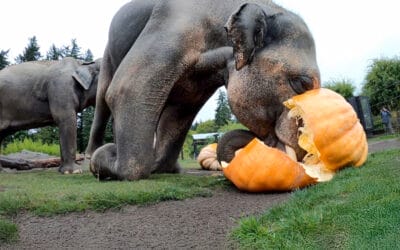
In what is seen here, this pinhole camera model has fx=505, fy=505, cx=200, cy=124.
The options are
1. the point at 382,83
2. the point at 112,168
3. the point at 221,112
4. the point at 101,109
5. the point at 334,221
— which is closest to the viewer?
the point at 334,221

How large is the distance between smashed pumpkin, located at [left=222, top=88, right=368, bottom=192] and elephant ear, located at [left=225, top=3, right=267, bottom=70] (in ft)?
1.56

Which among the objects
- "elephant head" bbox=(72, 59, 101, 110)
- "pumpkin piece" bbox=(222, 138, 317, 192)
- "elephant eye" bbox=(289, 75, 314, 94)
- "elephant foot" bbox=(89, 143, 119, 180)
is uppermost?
"elephant head" bbox=(72, 59, 101, 110)

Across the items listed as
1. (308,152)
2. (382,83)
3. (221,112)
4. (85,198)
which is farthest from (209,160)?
(221,112)

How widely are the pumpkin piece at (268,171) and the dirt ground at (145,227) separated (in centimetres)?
27

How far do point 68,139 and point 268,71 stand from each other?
4.66 m

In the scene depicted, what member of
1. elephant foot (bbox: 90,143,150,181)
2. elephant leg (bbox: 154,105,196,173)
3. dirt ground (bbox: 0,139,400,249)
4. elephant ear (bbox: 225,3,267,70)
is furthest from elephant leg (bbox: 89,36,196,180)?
dirt ground (bbox: 0,139,400,249)

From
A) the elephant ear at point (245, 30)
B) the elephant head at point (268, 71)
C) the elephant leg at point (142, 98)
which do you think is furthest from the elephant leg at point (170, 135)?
the elephant ear at point (245, 30)

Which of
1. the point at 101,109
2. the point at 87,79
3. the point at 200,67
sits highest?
the point at 87,79

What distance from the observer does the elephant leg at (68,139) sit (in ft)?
24.8

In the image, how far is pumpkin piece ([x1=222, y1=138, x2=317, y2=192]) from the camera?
3537mm

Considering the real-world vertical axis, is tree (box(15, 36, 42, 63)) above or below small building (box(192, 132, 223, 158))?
above

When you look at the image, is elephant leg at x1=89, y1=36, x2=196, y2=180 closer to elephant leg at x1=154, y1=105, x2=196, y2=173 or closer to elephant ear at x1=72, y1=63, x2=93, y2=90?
elephant leg at x1=154, y1=105, x2=196, y2=173

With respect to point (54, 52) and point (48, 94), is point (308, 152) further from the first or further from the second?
point (54, 52)

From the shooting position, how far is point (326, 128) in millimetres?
3629
